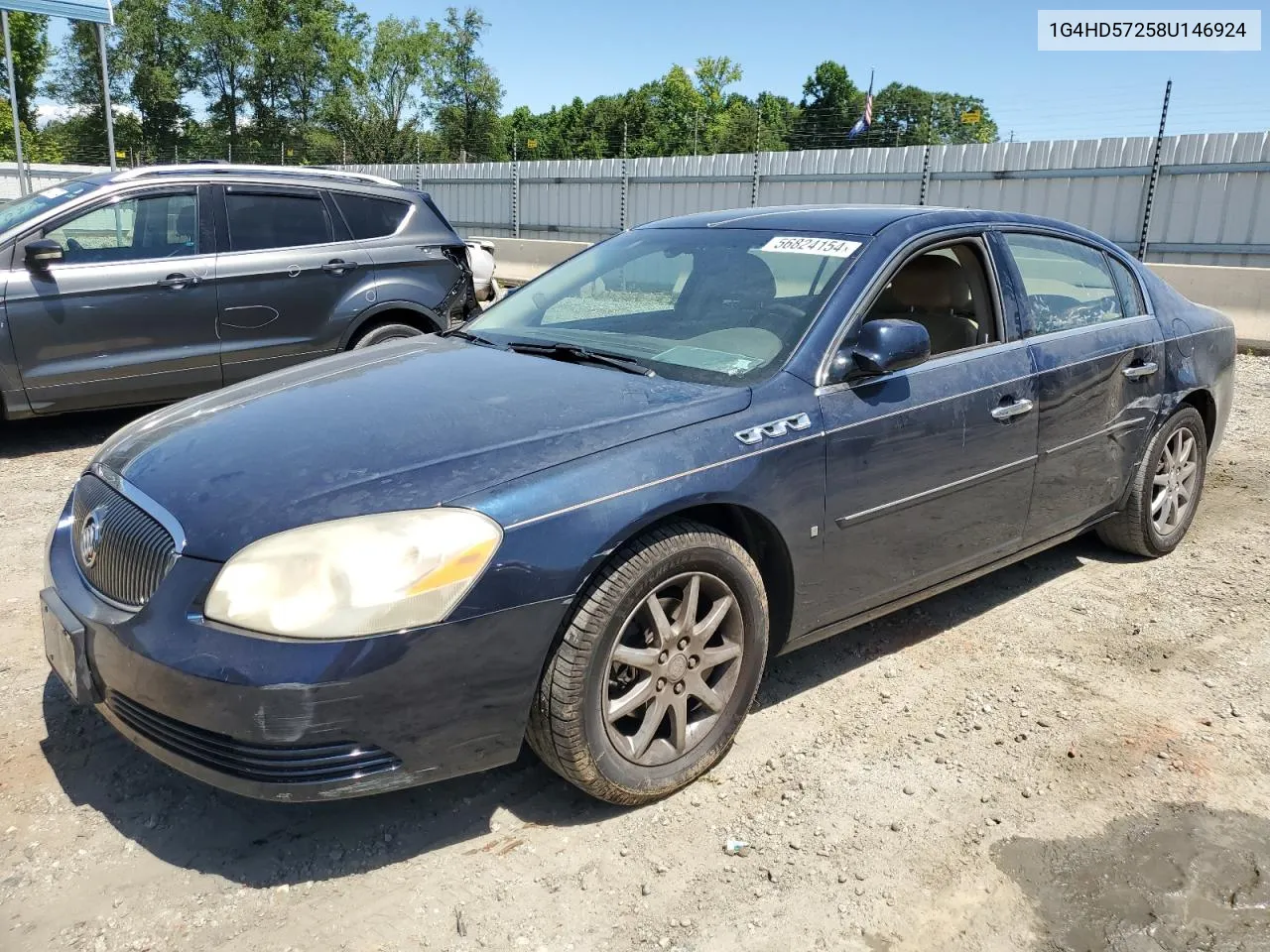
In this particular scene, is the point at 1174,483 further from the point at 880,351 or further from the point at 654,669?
the point at 654,669

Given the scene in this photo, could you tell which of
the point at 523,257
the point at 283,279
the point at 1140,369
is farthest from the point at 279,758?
the point at 523,257

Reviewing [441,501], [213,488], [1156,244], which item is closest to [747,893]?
[441,501]

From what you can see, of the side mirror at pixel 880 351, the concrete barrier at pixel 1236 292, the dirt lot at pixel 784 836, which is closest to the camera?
the dirt lot at pixel 784 836

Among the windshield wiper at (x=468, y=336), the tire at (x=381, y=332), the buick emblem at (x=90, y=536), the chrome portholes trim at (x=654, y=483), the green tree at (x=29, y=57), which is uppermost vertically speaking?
the green tree at (x=29, y=57)

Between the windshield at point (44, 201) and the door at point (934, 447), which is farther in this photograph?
the windshield at point (44, 201)

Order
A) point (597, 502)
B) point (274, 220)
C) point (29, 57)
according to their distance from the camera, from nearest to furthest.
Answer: point (597, 502), point (274, 220), point (29, 57)

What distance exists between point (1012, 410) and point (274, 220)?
5.32 m

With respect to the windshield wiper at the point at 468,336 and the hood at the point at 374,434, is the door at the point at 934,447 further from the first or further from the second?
the windshield wiper at the point at 468,336

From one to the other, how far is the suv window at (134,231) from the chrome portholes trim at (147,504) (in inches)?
158

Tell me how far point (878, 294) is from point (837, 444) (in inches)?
25.1

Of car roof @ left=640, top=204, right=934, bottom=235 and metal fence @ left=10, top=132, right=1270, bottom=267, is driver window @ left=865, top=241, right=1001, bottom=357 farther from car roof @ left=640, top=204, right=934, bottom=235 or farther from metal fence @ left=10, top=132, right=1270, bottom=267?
metal fence @ left=10, top=132, right=1270, bottom=267

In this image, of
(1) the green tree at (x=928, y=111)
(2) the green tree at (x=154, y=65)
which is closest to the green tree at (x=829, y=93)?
(1) the green tree at (x=928, y=111)

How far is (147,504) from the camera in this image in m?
2.56

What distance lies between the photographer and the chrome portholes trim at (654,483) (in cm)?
240
